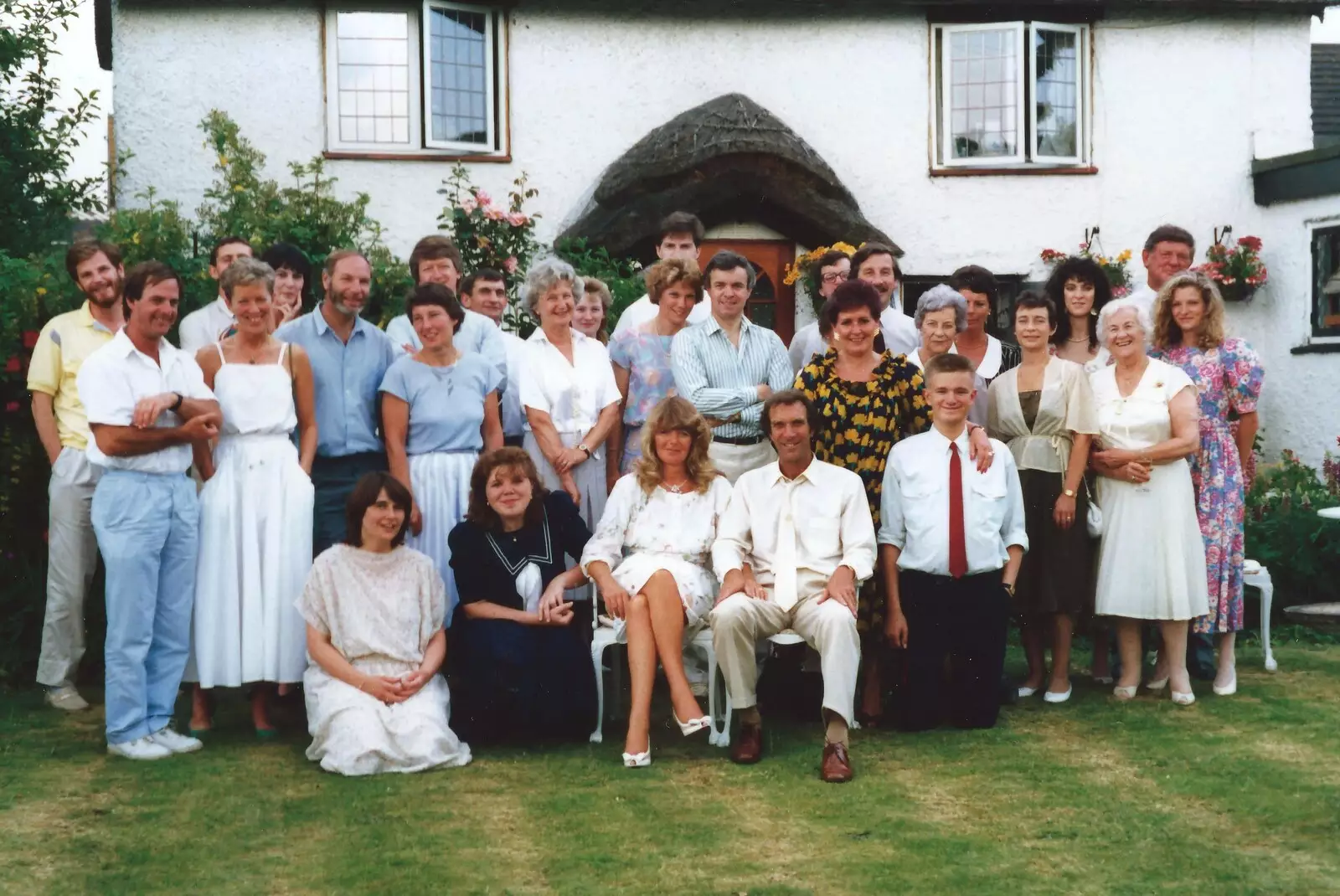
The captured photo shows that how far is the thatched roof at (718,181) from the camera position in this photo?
1242cm

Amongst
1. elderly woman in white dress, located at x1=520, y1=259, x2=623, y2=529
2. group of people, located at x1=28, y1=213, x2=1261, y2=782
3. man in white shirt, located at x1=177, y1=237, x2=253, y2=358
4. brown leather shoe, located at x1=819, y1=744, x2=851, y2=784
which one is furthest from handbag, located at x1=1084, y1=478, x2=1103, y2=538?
man in white shirt, located at x1=177, y1=237, x2=253, y2=358

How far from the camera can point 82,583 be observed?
7.20m

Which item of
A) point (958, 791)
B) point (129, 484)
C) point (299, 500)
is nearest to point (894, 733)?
point (958, 791)

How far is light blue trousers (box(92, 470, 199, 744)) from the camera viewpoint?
6145mm

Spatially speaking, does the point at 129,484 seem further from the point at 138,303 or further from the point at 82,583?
the point at 82,583

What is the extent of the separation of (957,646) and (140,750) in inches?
141

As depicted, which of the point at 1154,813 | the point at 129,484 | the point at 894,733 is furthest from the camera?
the point at 894,733

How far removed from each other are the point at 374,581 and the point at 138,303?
152 cm

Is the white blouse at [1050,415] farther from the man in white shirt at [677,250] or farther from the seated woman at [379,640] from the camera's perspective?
the seated woman at [379,640]

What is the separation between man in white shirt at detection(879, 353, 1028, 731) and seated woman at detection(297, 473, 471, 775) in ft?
6.70

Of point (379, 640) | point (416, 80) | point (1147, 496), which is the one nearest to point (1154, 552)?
point (1147, 496)

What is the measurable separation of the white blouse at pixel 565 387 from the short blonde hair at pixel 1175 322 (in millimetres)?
2786

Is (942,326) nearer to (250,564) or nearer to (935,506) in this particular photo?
(935,506)

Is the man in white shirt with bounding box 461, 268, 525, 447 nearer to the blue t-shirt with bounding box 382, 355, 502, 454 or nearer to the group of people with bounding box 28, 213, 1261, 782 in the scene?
the group of people with bounding box 28, 213, 1261, 782
